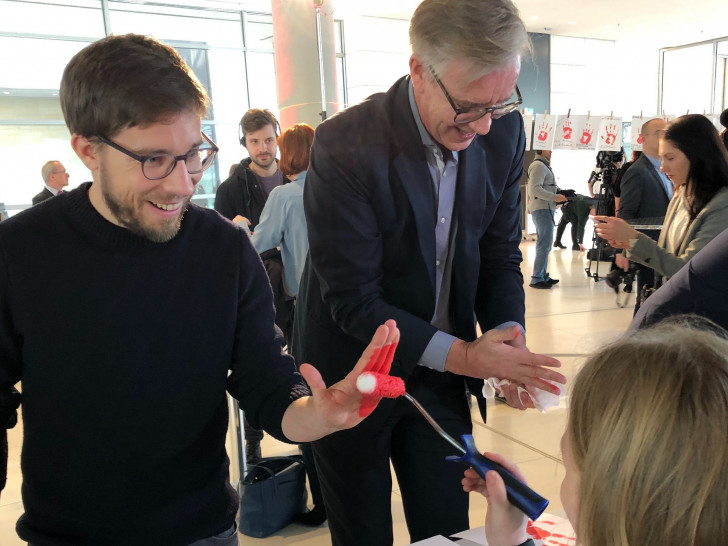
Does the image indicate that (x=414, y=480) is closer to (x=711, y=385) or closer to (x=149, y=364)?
(x=149, y=364)

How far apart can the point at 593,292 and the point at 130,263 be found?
7.22 metres

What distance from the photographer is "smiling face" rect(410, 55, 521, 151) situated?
1.29 meters

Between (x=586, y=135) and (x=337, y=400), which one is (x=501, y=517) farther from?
(x=586, y=135)

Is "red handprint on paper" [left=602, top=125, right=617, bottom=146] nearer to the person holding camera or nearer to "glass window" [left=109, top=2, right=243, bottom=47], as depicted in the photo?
the person holding camera

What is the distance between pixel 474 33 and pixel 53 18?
1087 cm

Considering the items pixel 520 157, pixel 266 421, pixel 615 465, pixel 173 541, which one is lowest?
pixel 173 541

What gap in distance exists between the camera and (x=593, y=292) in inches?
301

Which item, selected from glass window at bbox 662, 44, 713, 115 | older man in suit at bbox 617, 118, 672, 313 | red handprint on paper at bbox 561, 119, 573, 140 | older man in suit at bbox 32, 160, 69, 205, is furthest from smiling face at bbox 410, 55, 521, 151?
glass window at bbox 662, 44, 713, 115

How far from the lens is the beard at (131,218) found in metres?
1.12

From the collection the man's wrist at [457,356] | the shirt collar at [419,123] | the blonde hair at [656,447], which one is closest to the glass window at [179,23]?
the shirt collar at [419,123]

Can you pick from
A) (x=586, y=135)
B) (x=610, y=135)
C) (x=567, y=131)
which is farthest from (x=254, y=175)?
(x=610, y=135)

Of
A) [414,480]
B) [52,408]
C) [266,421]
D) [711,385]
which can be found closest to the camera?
[711,385]

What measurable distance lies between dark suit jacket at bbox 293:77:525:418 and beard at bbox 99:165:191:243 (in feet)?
1.37

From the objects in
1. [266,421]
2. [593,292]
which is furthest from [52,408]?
[593,292]
